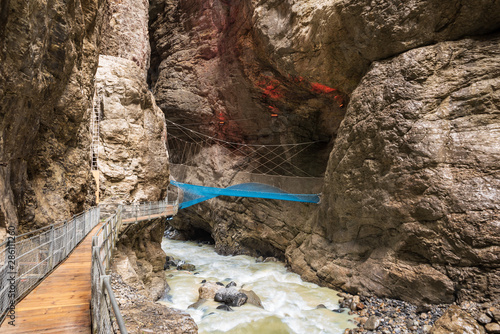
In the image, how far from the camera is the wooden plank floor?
9.70ft

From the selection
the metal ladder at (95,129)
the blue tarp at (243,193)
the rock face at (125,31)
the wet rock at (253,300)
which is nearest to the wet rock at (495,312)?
the wet rock at (253,300)

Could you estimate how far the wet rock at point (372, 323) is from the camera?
24.8 feet

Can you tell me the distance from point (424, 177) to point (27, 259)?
8.91 metres

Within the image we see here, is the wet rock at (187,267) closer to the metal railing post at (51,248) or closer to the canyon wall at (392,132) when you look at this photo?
the canyon wall at (392,132)

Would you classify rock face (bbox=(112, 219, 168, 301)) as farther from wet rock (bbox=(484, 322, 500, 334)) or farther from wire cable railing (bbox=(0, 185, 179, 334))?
wet rock (bbox=(484, 322, 500, 334))

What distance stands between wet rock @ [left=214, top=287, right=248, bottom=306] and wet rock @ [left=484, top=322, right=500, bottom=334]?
6.13 meters

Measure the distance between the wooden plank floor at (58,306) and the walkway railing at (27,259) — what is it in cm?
12

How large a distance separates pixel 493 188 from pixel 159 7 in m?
21.2

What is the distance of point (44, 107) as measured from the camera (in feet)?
17.8

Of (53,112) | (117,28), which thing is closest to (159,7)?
(117,28)

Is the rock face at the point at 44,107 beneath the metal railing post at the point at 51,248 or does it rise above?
above

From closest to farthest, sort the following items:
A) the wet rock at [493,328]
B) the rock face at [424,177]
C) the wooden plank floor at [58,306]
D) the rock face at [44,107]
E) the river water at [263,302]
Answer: the wooden plank floor at [58,306] < the rock face at [44,107] < the wet rock at [493,328] < the rock face at [424,177] < the river water at [263,302]

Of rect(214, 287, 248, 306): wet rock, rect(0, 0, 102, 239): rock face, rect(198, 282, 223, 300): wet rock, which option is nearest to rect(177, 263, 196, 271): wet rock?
rect(198, 282, 223, 300): wet rock

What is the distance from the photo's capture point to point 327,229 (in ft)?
38.0
